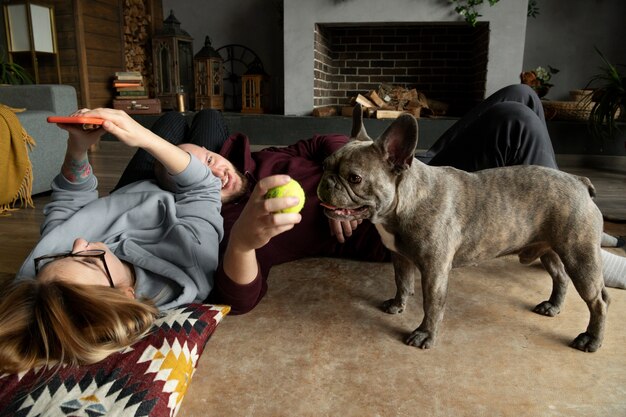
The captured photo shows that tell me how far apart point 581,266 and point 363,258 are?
0.89 m

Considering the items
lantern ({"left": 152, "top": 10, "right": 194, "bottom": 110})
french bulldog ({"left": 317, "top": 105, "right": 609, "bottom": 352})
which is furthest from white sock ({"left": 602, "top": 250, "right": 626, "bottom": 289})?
lantern ({"left": 152, "top": 10, "right": 194, "bottom": 110})

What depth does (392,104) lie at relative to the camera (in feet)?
15.7

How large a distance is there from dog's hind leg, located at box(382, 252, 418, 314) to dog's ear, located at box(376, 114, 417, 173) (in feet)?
1.30

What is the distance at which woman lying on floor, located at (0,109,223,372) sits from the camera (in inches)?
38.8

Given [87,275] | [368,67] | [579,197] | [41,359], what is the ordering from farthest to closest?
[368,67]
[579,197]
[87,275]
[41,359]

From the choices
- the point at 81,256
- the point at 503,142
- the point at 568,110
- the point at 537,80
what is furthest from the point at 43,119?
the point at 568,110

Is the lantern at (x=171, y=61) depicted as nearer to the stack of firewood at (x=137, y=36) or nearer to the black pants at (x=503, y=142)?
the stack of firewood at (x=137, y=36)

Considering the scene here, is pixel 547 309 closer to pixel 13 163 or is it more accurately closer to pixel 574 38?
pixel 13 163

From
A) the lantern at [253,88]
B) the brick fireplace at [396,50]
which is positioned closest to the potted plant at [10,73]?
the lantern at [253,88]

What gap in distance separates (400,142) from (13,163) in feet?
8.49

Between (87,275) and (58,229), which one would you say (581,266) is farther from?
(58,229)

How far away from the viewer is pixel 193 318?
1.25m

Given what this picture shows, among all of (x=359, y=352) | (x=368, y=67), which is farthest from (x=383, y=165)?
(x=368, y=67)

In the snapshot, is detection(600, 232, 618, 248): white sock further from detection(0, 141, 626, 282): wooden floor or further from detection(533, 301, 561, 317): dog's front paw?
detection(533, 301, 561, 317): dog's front paw
